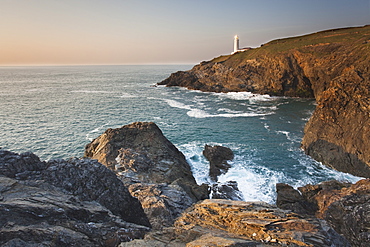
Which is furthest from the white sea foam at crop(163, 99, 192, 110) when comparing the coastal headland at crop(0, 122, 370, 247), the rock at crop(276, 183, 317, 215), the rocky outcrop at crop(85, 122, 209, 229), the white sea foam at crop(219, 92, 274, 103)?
the coastal headland at crop(0, 122, 370, 247)

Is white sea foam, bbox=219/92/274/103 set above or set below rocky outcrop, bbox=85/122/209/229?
above

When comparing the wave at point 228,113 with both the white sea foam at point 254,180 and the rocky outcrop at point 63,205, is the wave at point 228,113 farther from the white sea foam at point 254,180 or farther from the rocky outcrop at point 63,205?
the rocky outcrop at point 63,205

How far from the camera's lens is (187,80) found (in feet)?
374

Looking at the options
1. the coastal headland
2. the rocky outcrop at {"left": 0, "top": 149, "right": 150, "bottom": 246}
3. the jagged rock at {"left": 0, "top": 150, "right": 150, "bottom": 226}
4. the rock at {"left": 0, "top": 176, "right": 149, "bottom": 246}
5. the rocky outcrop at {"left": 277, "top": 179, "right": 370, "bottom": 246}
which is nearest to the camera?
the rock at {"left": 0, "top": 176, "right": 149, "bottom": 246}

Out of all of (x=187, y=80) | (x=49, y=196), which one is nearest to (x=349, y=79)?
(x=49, y=196)

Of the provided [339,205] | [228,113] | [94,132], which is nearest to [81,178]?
[339,205]

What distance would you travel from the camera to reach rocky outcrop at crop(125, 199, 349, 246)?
9.02 meters

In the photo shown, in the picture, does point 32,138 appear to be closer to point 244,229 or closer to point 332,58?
point 244,229

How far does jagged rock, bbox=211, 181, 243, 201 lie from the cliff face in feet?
52.8

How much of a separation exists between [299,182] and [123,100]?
6510 centimetres

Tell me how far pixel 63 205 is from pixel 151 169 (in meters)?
16.2

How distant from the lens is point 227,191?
25.1 metres

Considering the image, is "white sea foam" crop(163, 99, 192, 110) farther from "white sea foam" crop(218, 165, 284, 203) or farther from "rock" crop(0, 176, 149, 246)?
"rock" crop(0, 176, 149, 246)

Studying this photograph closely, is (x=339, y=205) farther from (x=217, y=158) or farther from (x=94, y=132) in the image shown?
(x=94, y=132)
